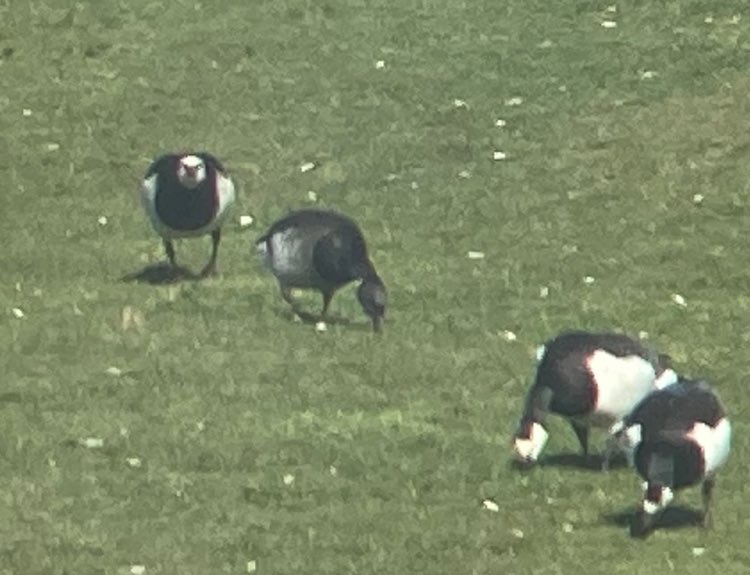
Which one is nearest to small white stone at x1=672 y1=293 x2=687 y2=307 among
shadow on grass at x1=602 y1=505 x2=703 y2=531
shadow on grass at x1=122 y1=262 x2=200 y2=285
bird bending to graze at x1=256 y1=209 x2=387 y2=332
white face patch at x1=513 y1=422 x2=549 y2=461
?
bird bending to graze at x1=256 y1=209 x2=387 y2=332

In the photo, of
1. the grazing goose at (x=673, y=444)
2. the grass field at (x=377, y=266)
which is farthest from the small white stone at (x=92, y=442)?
the grazing goose at (x=673, y=444)

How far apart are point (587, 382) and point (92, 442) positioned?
278 cm

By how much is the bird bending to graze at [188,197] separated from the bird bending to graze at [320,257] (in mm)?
893

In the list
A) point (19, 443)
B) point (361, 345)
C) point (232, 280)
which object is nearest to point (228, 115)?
point (232, 280)

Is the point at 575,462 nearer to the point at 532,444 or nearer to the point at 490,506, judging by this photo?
the point at 532,444

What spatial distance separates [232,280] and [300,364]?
2600 mm

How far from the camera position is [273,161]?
2108 centimetres

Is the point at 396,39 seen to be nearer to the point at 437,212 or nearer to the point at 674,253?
the point at 437,212

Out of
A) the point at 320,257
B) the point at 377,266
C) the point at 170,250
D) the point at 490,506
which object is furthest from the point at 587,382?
the point at 170,250

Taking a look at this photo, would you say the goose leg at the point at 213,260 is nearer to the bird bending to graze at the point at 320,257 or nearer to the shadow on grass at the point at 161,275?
the shadow on grass at the point at 161,275

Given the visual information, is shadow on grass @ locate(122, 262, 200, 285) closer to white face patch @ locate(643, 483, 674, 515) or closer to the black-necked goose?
the black-necked goose

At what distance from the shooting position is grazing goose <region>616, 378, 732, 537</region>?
11109 mm

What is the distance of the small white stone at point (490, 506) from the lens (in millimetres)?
11797

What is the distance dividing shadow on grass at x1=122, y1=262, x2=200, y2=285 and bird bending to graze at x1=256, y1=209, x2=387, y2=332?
3.61 feet
